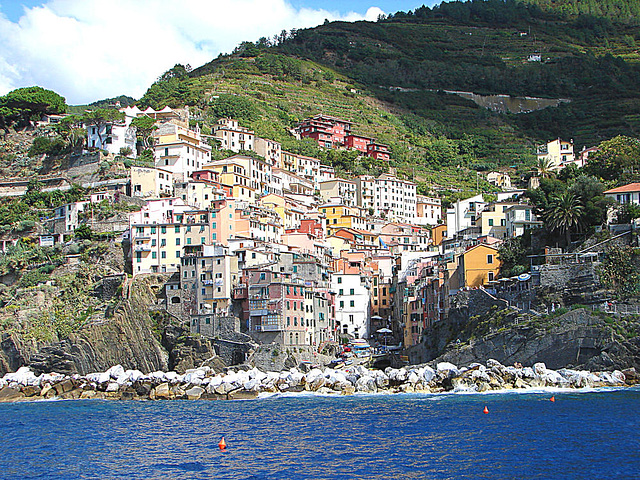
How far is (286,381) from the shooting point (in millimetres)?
61812

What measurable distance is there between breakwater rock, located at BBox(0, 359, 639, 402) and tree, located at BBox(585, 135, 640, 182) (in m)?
30.1

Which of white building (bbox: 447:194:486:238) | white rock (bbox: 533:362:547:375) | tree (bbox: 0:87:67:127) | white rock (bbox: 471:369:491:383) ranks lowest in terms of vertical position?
white rock (bbox: 471:369:491:383)

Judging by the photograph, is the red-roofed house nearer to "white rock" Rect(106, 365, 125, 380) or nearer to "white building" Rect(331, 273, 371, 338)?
"white building" Rect(331, 273, 371, 338)

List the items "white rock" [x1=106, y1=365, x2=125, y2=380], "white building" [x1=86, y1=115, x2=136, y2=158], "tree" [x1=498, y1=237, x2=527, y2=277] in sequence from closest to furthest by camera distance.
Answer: "white rock" [x1=106, y1=365, x2=125, y2=380], "tree" [x1=498, y1=237, x2=527, y2=277], "white building" [x1=86, y1=115, x2=136, y2=158]

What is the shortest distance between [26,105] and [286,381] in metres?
70.4

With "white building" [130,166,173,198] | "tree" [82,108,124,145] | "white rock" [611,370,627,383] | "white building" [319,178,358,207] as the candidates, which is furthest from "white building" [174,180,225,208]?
"white rock" [611,370,627,383]

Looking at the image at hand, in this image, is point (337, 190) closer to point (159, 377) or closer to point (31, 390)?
point (159, 377)

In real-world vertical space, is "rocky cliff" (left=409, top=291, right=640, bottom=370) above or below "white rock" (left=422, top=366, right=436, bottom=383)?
above

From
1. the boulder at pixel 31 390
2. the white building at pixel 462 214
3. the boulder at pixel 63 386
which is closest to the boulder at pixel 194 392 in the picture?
the boulder at pixel 63 386

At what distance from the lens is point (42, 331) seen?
70.9m

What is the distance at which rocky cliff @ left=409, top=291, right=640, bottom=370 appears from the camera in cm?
5384

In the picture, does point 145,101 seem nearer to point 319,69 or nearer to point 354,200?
point 354,200

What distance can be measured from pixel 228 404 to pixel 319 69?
127083 millimetres

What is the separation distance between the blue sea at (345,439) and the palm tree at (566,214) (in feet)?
58.9
